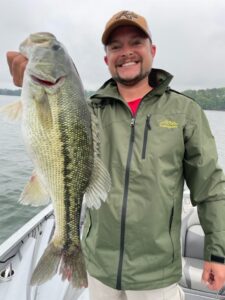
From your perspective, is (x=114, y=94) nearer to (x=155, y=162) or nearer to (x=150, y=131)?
(x=150, y=131)

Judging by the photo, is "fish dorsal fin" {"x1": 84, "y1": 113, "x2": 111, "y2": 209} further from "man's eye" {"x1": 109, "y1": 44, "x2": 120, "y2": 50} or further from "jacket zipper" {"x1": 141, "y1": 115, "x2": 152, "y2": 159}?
"man's eye" {"x1": 109, "y1": 44, "x2": 120, "y2": 50}

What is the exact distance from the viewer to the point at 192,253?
384cm

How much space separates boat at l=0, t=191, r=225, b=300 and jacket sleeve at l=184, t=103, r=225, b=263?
1521 millimetres

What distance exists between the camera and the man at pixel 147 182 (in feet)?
6.89

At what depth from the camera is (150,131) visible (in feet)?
7.02

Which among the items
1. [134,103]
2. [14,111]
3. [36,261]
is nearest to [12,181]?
[36,261]

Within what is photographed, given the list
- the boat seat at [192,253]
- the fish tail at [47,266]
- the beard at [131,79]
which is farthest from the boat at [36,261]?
the beard at [131,79]

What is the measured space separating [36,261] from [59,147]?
204 cm

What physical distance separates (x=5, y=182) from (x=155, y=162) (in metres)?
9.57

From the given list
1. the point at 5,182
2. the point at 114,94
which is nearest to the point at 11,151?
the point at 5,182

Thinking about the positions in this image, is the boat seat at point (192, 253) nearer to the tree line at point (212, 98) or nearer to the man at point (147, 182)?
the man at point (147, 182)

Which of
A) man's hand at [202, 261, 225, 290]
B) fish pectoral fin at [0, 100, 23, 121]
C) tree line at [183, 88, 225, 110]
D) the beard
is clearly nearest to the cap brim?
the beard

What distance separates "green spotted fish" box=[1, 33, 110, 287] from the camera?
5.76ft

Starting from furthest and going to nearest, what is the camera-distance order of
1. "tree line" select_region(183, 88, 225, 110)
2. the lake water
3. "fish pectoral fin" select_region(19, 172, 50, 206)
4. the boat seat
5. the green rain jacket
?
"tree line" select_region(183, 88, 225, 110) → the lake water → the boat seat → the green rain jacket → "fish pectoral fin" select_region(19, 172, 50, 206)
